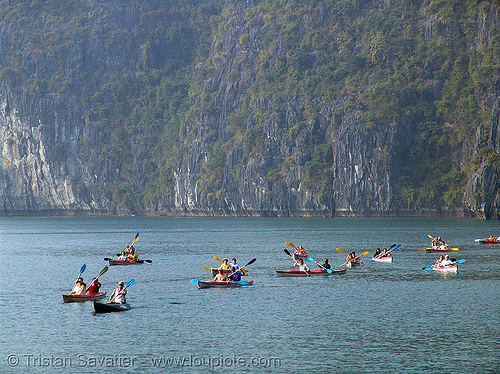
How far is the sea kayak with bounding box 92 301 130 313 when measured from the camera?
38.0m

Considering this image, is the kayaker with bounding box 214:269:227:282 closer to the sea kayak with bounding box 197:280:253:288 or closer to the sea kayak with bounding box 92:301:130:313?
the sea kayak with bounding box 197:280:253:288

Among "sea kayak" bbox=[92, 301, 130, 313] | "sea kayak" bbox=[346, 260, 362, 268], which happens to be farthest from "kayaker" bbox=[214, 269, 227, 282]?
"sea kayak" bbox=[346, 260, 362, 268]

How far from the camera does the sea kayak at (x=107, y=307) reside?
38.0 m

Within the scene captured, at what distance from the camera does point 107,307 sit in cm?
3844

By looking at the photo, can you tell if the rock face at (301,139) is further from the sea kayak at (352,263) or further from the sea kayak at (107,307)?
the sea kayak at (107,307)

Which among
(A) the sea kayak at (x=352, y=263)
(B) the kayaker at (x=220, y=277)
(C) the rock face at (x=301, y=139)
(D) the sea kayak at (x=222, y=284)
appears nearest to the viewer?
(D) the sea kayak at (x=222, y=284)

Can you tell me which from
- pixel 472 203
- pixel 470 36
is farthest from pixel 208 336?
pixel 470 36

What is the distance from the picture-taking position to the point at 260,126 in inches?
6841

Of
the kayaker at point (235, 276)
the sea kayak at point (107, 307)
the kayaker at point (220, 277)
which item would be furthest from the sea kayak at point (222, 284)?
the sea kayak at point (107, 307)

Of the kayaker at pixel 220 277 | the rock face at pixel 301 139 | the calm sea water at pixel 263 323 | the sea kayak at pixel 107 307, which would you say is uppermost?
the rock face at pixel 301 139

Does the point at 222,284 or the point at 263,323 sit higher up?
the point at 222,284

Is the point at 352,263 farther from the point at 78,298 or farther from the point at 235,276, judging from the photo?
the point at 78,298

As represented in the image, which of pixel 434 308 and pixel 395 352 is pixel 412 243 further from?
pixel 395 352

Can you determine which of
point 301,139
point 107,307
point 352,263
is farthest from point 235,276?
point 301,139
